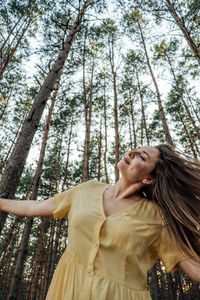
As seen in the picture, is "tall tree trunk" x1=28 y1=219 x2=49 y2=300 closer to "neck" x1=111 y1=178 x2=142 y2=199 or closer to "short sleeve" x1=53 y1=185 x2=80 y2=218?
"short sleeve" x1=53 y1=185 x2=80 y2=218

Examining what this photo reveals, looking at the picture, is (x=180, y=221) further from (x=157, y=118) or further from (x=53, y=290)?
(x=157, y=118)

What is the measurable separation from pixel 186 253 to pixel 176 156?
849 millimetres

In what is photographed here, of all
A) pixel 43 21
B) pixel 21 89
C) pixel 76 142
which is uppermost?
pixel 21 89

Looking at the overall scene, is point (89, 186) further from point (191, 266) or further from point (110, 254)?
point (191, 266)

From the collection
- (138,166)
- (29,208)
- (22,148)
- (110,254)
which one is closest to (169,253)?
(110,254)

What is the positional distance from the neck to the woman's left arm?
20.8 inches

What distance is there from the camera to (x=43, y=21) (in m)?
6.42

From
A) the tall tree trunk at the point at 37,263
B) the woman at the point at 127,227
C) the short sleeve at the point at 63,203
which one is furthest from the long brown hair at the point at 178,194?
the tall tree trunk at the point at 37,263

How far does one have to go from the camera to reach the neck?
1.48 meters

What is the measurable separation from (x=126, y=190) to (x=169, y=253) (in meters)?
0.50

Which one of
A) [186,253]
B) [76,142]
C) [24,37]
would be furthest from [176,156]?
[76,142]

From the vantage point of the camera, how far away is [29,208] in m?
1.40

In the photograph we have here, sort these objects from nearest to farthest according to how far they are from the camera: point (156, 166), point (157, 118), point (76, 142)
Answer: point (156, 166)
point (76, 142)
point (157, 118)

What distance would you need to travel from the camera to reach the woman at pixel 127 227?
1089 millimetres
